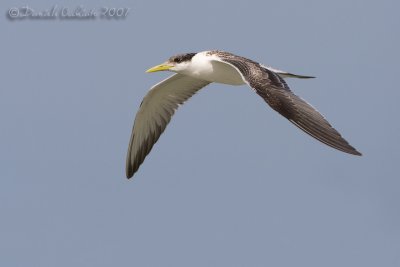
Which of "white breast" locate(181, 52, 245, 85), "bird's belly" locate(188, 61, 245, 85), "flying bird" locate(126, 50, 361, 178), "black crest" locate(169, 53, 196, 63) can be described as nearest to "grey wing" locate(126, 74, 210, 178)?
"flying bird" locate(126, 50, 361, 178)

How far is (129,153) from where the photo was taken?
2336cm

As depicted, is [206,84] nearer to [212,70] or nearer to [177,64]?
[177,64]

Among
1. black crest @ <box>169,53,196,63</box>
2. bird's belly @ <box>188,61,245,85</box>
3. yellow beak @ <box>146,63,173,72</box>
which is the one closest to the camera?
bird's belly @ <box>188,61,245,85</box>

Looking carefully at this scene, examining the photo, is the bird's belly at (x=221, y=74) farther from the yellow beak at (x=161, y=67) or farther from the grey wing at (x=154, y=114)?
the grey wing at (x=154, y=114)

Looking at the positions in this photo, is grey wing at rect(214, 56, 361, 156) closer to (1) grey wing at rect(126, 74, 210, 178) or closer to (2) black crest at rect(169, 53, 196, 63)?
(2) black crest at rect(169, 53, 196, 63)

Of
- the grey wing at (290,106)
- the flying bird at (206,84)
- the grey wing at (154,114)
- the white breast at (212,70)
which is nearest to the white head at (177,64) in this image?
the flying bird at (206,84)

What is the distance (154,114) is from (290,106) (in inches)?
297

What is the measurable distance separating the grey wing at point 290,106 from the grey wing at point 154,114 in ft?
14.0

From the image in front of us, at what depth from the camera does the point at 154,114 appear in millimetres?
23188

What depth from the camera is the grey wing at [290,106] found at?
15.1m

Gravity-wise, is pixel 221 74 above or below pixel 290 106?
above

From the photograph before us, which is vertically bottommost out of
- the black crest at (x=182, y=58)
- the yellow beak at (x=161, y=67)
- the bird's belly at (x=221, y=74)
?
the bird's belly at (x=221, y=74)

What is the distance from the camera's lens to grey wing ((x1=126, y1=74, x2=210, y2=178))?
2277 centimetres

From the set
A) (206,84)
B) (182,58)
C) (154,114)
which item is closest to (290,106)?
(182,58)
